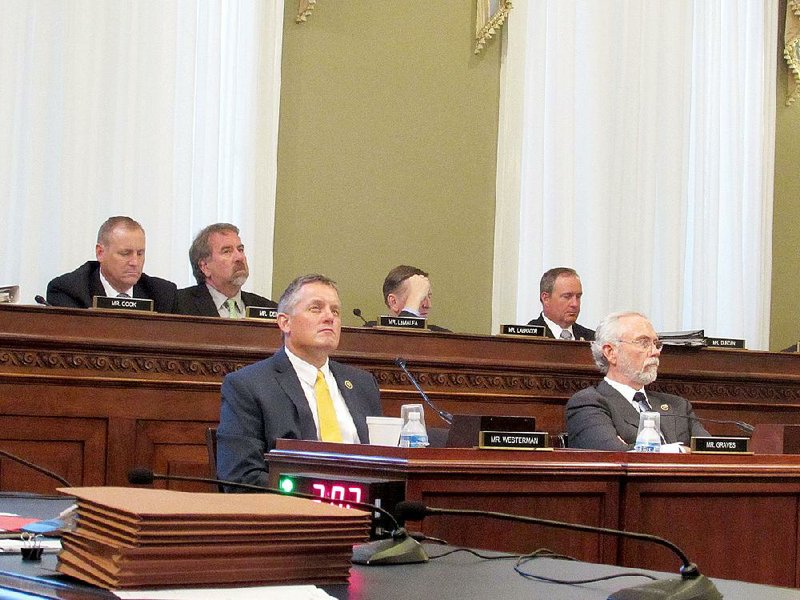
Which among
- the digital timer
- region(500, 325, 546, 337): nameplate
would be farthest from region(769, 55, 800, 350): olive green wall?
the digital timer

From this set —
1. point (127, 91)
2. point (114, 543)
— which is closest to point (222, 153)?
point (127, 91)

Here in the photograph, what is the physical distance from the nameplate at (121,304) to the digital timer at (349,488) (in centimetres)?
253

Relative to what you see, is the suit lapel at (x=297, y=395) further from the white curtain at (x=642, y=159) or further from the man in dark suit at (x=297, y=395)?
the white curtain at (x=642, y=159)

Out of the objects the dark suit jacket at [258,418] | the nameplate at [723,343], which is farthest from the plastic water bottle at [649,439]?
the nameplate at [723,343]

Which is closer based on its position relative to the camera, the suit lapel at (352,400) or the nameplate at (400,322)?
the suit lapel at (352,400)

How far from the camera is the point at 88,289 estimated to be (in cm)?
568

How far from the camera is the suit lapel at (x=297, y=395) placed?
13.8 ft

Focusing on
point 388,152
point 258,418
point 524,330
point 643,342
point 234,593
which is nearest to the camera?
point 234,593

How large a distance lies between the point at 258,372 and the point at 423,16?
14.1 feet

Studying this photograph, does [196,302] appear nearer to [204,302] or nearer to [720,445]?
[204,302]

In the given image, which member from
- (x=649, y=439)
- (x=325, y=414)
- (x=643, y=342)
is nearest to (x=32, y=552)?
(x=325, y=414)

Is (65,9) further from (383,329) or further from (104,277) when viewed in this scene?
(383,329)

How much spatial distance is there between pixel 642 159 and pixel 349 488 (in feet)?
20.1

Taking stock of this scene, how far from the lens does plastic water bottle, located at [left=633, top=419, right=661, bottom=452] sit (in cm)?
422
